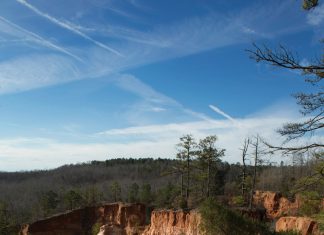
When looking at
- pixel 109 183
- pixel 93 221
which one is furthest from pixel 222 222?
pixel 109 183

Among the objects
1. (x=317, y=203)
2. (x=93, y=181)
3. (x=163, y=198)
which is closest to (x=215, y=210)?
(x=317, y=203)

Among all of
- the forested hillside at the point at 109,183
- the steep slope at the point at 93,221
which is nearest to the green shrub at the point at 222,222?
the steep slope at the point at 93,221

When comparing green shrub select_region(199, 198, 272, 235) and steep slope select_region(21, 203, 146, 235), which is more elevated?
green shrub select_region(199, 198, 272, 235)

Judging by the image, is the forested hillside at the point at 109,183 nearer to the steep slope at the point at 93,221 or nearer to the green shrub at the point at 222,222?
the steep slope at the point at 93,221

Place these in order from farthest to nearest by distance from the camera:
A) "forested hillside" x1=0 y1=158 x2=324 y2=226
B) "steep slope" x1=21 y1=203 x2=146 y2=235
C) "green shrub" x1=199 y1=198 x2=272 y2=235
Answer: "forested hillside" x1=0 y1=158 x2=324 y2=226
"steep slope" x1=21 y1=203 x2=146 y2=235
"green shrub" x1=199 y1=198 x2=272 y2=235

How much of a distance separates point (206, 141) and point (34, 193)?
319 feet

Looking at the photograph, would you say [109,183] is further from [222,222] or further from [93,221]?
[222,222]

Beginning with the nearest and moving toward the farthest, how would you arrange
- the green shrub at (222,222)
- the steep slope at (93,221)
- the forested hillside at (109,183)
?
the green shrub at (222,222)
the steep slope at (93,221)
the forested hillside at (109,183)

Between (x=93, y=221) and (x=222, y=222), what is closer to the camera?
(x=222, y=222)

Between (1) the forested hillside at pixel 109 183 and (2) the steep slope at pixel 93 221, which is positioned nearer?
(2) the steep slope at pixel 93 221

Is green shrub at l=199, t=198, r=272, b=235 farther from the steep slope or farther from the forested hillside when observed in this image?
the forested hillside

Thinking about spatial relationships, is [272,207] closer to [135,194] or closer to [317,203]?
[317,203]

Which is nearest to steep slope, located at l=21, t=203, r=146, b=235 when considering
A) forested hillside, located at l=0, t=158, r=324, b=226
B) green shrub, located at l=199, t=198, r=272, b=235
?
forested hillside, located at l=0, t=158, r=324, b=226

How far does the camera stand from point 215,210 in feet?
71.9
